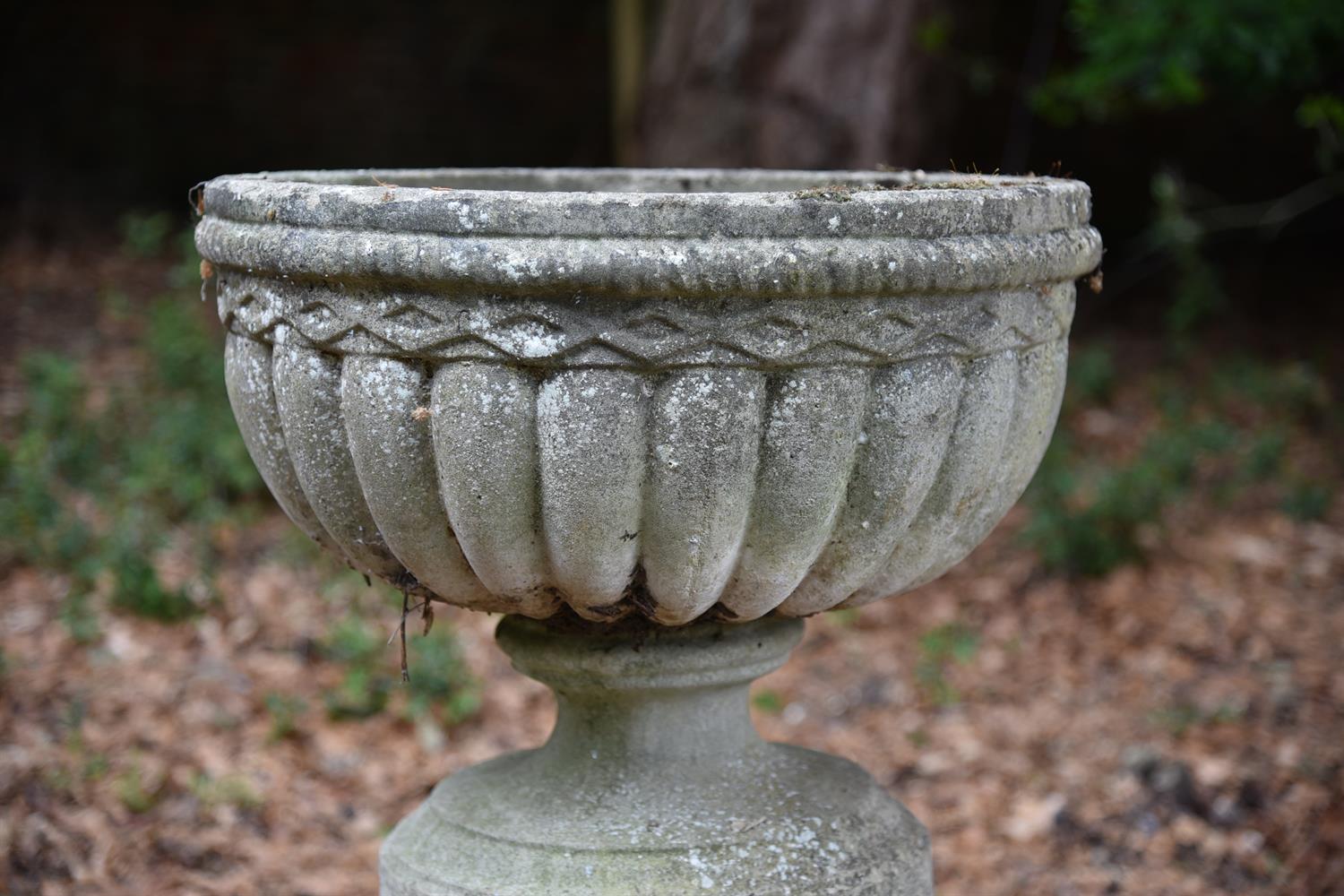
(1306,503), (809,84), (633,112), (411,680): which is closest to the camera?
(411,680)

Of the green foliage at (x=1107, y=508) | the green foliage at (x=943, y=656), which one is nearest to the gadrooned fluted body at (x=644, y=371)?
the green foliage at (x=943, y=656)

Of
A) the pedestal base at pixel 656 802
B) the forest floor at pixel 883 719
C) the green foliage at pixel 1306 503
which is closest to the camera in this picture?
the pedestal base at pixel 656 802

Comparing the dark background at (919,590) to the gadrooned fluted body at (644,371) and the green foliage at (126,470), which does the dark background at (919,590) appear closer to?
the green foliage at (126,470)

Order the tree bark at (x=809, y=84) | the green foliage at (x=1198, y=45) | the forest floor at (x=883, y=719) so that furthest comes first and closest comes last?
the tree bark at (x=809, y=84) → the green foliage at (x=1198, y=45) → the forest floor at (x=883, y=719)

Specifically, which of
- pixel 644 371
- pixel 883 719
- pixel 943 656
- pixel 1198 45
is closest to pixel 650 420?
pixel 644 371

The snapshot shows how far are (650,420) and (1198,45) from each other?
2.60 m

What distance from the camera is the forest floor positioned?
2.62 meters

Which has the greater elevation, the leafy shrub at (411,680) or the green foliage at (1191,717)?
the green foliage at (1191,717)

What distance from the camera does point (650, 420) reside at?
1522mm

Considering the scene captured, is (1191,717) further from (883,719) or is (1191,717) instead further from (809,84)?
(809,84)

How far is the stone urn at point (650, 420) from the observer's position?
4.84 ft

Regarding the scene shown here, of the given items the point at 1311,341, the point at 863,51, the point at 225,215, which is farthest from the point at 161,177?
the point at 225,215

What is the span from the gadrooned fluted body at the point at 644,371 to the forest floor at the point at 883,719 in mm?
1186

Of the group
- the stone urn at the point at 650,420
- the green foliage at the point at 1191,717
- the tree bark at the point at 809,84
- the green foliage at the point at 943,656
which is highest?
the tree bark at the point at 809,84
